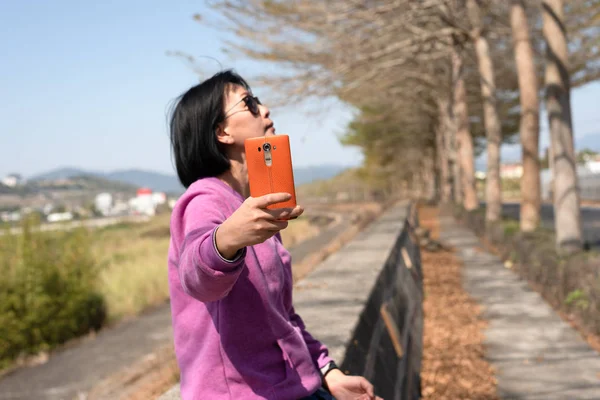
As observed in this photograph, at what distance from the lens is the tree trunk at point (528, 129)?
1337cm

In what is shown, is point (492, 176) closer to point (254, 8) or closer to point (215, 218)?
point (254, 8)

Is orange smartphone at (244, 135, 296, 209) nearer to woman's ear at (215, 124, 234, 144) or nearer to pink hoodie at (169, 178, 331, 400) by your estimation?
pink hoodie at (169, 178, 331, 400)

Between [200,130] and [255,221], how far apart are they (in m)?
0.60

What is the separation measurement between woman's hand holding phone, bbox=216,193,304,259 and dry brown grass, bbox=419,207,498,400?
4.34m

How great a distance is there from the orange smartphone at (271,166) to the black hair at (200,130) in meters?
0.50

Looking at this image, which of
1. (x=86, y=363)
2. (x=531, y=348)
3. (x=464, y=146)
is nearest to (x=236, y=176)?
(x=531, y=348)

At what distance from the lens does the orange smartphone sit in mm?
1565

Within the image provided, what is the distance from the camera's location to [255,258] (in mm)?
1970

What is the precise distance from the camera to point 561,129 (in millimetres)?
9750

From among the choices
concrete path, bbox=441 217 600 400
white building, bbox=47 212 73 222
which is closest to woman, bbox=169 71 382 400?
concrete path, bbox=441 217 600 400

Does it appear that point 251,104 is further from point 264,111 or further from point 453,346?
point 453,346

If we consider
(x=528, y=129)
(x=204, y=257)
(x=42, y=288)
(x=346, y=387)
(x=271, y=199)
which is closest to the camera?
(x=271, y=199)

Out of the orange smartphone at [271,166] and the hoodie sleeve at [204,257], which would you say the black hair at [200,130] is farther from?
the orange smartphone at [271,166]

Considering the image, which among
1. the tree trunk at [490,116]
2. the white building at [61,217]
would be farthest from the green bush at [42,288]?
the tree trunk at [490,116]
